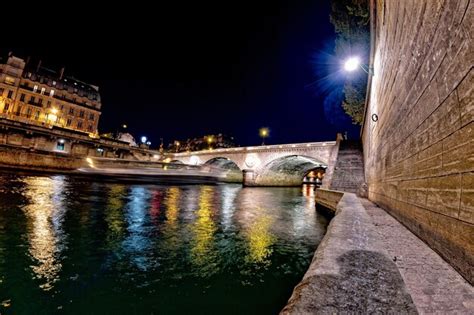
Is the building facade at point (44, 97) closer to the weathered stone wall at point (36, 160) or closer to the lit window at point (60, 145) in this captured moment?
the lit window at point (60, 145)

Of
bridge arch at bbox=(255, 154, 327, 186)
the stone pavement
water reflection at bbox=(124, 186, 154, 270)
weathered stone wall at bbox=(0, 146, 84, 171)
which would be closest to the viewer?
the stone pavement

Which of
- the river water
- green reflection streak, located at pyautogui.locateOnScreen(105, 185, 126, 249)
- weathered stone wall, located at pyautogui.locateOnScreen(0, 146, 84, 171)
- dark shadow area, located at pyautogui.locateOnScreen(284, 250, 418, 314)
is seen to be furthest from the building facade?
dark shadow area, located at pyautogui.locateOnScreen(284, 250, 418, 314)

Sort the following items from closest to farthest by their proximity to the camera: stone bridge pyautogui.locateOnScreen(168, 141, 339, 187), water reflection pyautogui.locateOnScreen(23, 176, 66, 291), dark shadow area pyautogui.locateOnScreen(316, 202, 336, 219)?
water reflection pyautogui.locateOnScreen(23, 176, 66, 291) → dark shadow area pyautogui.locateOnScreen(316, 202, 336, 219) → stone bridge pyautogui.locateOnScreen(168, 141, 339, 187)

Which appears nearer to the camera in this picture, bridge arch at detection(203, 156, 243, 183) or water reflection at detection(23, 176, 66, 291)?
water reflection at detection(23, 176, 66, 291)

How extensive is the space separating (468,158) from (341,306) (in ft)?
5.30

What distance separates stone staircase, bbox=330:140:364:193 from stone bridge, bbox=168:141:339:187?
4.95m

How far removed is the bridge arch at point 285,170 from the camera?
36.5m

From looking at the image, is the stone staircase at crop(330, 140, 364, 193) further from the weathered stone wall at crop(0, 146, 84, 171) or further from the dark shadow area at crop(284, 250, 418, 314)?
the weathered stone wall at crop(0, 146, 84, 171)

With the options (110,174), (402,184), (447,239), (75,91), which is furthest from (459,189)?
(75,91)

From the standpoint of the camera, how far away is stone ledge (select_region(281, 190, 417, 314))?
4.90ft

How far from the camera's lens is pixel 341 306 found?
150 cm

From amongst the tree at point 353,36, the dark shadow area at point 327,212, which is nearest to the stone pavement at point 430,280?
the dark shadow area at point 327,212

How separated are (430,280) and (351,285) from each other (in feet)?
2.73

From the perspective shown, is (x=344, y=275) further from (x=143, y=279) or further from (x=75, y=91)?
(x=75, y=91)
